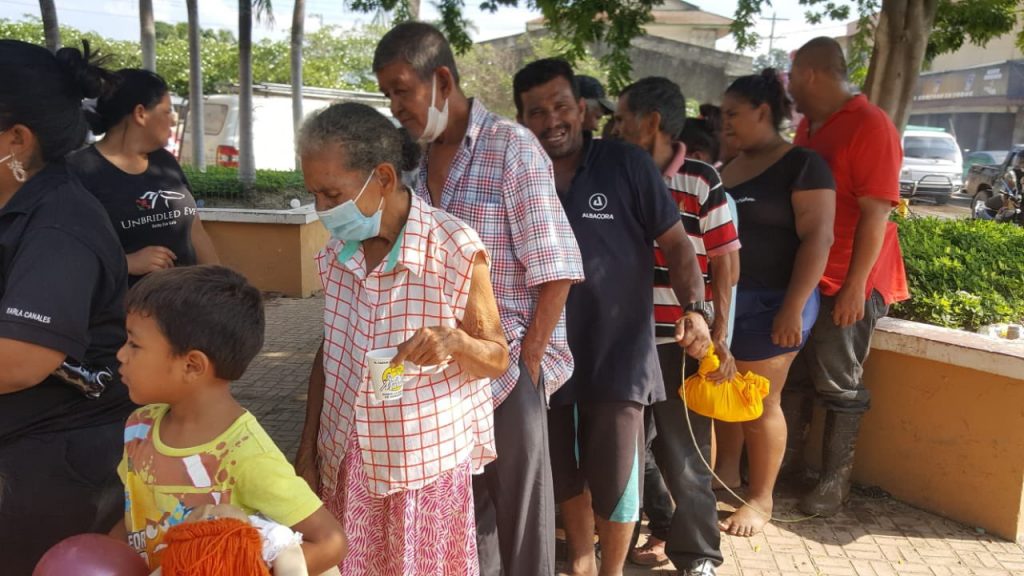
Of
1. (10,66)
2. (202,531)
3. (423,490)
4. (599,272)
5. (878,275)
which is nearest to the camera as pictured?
(202,531)

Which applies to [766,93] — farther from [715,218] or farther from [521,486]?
Answer: [521,486]

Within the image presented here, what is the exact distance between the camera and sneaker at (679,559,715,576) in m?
3.23

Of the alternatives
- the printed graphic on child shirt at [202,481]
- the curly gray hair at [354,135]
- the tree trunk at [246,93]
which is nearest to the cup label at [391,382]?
the printed graphic on child shirt at [202,481]

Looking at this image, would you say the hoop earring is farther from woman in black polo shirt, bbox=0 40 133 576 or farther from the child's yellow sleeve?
the child's yellow sleeve

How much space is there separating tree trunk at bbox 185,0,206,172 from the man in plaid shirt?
933 centimetres

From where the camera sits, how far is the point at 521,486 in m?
2.43

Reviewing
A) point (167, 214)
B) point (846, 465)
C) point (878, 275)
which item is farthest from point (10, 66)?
point (846, 465)

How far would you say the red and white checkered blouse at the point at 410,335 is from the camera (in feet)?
6.86

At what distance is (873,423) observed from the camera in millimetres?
4211

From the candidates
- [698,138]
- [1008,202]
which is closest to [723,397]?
[698,138]

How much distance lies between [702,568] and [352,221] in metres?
2.09

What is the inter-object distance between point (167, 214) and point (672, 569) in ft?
8.71

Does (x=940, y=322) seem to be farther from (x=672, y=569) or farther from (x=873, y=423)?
(x=672, y=569)

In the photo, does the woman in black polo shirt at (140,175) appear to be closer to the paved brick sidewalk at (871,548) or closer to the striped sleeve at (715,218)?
the striped sleeve at (715,218)
